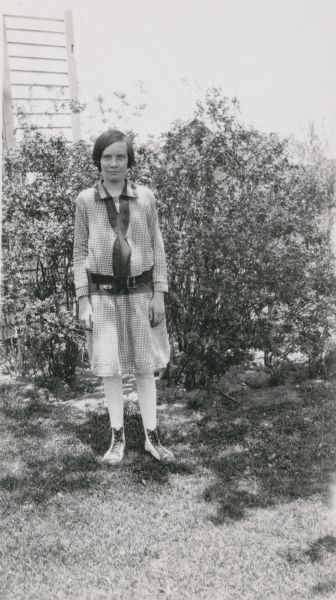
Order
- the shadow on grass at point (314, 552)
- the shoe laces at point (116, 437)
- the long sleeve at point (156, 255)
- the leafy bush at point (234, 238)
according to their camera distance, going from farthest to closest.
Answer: the leafy bush at point (234, 238), the shoe laces at point (116, 437), the long sleeve at point (156, 255), the shadow on grass at point (314, 552)

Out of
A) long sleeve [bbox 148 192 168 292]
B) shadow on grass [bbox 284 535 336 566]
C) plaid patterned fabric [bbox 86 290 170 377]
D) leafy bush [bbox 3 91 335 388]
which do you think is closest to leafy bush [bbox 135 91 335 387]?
leafy bush [bbox 3 91 335 388]

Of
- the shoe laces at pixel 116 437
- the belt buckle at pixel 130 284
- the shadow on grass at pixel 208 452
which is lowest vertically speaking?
the shadow on grass at pixel 208 452

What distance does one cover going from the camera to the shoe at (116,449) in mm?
3412

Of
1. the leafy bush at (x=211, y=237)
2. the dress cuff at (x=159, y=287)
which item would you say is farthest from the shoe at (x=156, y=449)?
the leafy bush at (x=211, y=237)

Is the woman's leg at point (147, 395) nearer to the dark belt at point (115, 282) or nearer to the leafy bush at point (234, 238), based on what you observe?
the dark belt at point (115, 282)

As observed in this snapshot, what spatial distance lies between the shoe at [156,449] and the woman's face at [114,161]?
5.10ft

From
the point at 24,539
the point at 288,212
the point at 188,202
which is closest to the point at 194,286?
the point at 188,202

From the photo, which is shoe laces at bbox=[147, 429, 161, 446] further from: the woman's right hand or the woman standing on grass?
the woman's right hand

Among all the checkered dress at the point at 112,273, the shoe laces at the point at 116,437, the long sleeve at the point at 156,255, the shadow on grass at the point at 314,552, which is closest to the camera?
the shadow on grass at the point at 314,552

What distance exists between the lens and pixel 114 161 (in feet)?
10.5

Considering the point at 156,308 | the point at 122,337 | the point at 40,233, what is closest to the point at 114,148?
the point at 156,308

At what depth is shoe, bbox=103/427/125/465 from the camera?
3.41 metres

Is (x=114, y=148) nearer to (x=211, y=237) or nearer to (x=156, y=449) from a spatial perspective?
(x=211, y=237)

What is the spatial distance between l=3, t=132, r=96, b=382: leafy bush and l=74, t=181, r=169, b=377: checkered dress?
1.09 m
